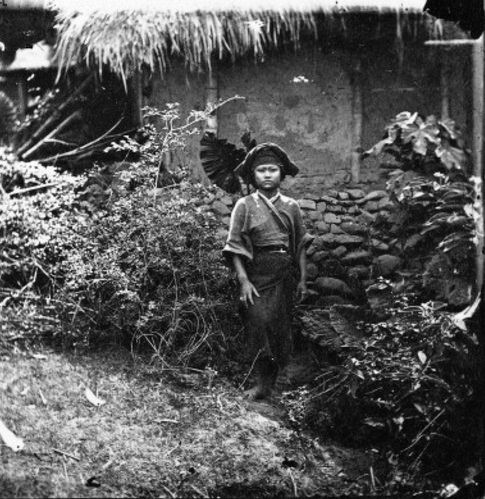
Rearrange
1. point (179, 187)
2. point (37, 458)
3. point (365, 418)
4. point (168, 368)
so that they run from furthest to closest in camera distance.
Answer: point (179, 187) → point (168, 368) → point (365, 418) → point (37, 458)

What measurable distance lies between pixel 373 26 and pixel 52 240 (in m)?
2.43

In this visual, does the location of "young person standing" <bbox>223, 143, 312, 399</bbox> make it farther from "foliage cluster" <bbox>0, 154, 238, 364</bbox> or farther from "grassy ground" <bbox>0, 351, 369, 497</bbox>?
"grassy ground" <bbox>0, 351, 369, 497</bbox>

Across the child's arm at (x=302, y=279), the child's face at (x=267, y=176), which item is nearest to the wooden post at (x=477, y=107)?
the child's arm at (x=302, y=279)

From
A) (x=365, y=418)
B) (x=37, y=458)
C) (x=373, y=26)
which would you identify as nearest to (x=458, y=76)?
(x=373, y=26)

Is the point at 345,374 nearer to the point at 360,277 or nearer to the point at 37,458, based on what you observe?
the point at 360,277

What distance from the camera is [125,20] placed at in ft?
12.4

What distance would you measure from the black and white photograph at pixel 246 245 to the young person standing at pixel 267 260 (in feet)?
0.04

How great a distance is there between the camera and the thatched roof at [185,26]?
3.72 m

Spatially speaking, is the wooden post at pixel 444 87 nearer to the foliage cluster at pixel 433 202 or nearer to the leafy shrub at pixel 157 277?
the foliage cluster at pixel 433 202

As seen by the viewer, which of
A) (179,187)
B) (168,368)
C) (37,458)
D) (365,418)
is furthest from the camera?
(179,187)

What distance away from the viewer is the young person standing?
3.54 m

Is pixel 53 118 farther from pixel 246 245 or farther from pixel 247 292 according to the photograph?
pixel 247 292

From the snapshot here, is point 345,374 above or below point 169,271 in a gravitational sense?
below

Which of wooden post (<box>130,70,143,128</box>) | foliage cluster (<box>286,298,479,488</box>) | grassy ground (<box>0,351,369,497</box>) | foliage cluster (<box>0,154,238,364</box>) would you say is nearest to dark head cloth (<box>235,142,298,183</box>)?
foliage cluster (<box>0,154,238,364</box>)
